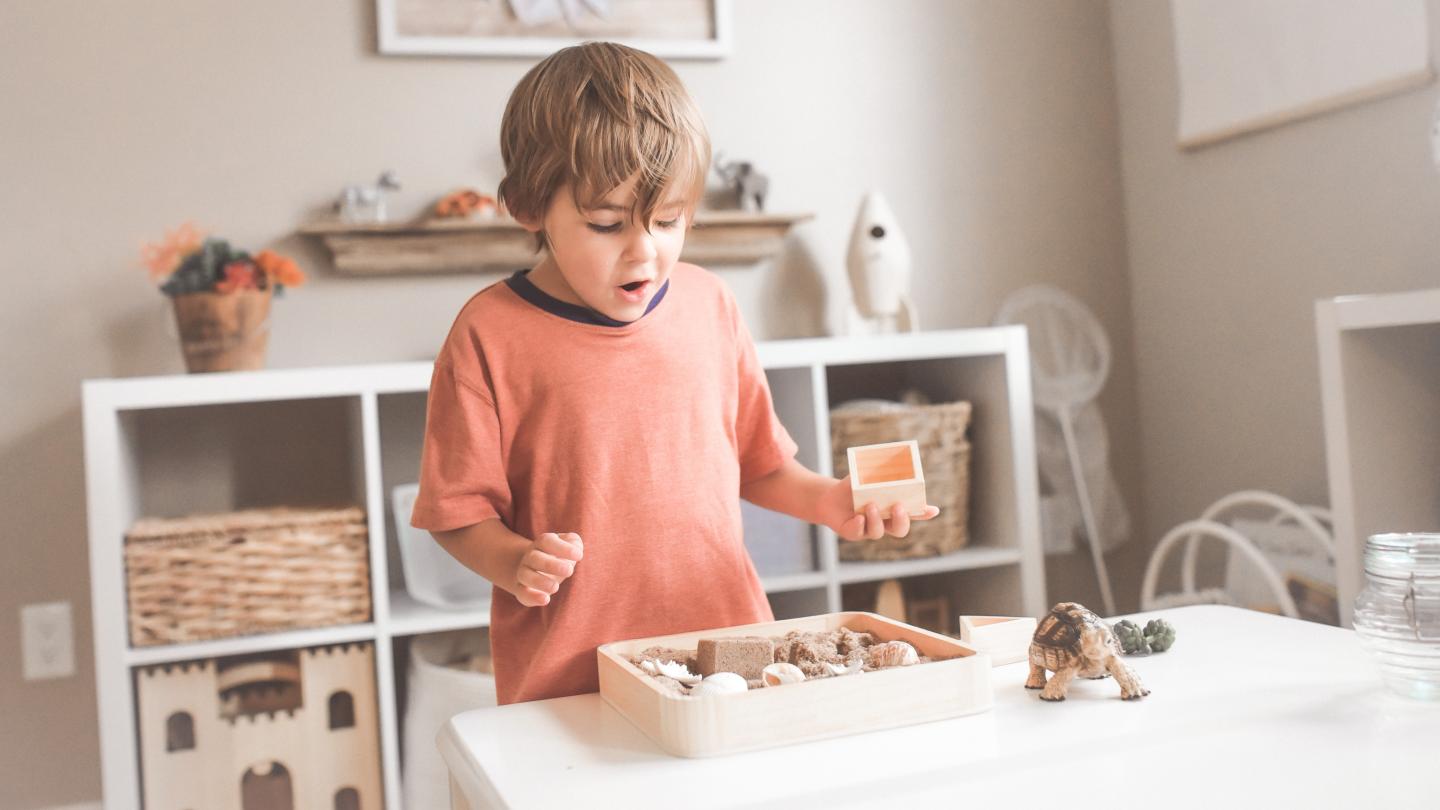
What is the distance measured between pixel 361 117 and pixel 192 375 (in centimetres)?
60

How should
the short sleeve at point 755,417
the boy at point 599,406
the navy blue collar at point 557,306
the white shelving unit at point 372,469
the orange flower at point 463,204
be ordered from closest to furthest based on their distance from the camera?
the boy at point 599,406
the navy blue collar at point 557,306
the short sleeve at point 755,417
the white shelving unit at point 372,469
the orange flower at point 463,204

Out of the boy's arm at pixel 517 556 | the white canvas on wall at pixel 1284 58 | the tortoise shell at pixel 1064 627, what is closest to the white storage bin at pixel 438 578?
the boy's arm at pixel 517 556

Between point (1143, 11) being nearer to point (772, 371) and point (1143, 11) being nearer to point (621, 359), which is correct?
point (772, 371)

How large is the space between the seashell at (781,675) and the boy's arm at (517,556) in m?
0.15

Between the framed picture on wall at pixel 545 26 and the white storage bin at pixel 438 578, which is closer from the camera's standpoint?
the white storage bin at pixel 438 578

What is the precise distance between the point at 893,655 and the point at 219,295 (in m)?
1.46

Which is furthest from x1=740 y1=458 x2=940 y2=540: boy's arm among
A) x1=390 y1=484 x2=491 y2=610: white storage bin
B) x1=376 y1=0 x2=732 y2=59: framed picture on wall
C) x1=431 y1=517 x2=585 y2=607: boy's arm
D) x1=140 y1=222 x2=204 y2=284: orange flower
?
x1=376 y1=0 x2=732 y2=59: framed picture on wall

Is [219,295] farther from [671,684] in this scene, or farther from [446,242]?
[671,684]

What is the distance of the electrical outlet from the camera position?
2018 mm

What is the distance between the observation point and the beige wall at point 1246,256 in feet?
6.20

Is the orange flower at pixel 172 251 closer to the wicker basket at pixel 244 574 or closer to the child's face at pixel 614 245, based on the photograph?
the wicker basket at pixel 244 574

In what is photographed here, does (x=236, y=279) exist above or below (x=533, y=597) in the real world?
above

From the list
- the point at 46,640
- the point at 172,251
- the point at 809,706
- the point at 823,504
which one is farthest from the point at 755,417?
the point at 46,640

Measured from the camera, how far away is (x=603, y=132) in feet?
3.01
